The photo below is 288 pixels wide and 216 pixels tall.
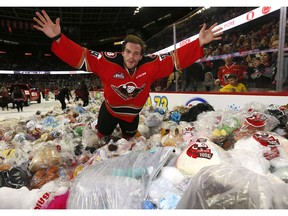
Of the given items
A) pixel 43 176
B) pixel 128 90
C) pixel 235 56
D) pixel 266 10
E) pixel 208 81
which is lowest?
pixel 43 176

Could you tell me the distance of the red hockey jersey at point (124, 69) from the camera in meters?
2.16

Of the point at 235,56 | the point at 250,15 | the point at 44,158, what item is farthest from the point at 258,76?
the point at 44,158

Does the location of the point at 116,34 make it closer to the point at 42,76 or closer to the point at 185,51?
the point at 42,76

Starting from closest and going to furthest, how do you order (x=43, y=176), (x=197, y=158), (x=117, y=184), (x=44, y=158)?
(x=117, y=184), (x=197, y=158), (x=43, y=176), (x=44, y=158)

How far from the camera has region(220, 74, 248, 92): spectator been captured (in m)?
3.45

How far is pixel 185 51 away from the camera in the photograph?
2287mm

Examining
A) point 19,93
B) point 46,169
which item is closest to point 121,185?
point 46,169

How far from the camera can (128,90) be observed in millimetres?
2287

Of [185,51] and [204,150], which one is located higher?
[185,51]

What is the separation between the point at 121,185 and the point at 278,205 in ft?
2.15

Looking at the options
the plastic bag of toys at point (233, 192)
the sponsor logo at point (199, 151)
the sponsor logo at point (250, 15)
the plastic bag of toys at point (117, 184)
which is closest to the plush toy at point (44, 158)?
the plastic bag of toys at point (117, 184)

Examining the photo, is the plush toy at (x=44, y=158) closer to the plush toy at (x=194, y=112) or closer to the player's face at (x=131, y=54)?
the player's face at (x=131, y=54)

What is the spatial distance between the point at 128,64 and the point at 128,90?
264mm

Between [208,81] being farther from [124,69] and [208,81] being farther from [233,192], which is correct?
[233,192]
